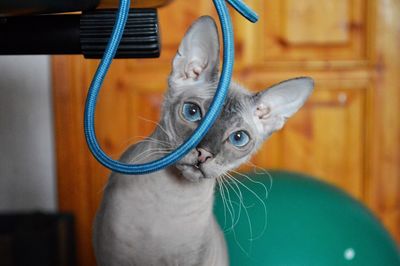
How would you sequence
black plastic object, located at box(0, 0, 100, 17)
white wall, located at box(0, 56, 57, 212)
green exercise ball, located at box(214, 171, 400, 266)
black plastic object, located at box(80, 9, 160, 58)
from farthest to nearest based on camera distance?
white wall, located at box(0, 56, 57, 212)
green exercise ball, located at box(214, 171, 400, 266)
black plastic object, located at box(80, 9, 160, 58)
black plastic object, located at box(0, 0, 100, 17)

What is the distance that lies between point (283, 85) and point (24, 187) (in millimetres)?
1397

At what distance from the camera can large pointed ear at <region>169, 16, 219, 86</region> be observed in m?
0.71

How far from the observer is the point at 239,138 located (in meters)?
0.74

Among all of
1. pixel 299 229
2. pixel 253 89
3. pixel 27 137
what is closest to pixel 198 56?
pixel 299 229

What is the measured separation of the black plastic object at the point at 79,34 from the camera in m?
0.68

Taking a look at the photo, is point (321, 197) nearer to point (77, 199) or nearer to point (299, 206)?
point (299, 206)

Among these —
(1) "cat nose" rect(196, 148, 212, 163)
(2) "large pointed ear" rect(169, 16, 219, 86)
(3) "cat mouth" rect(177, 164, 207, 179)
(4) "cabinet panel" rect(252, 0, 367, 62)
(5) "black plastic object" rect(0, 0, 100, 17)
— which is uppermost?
(4) "cabinet panel" rect(252, 0, 367, 62)

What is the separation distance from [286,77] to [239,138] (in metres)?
1.18

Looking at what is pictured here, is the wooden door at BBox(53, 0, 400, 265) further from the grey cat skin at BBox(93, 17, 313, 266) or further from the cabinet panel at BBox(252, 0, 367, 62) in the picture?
the grey cat skin at BBox(93, 17, 313, 266)

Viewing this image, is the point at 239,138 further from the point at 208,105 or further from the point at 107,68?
the point at 107,68

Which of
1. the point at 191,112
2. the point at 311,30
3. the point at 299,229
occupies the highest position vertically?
the point at 311,30

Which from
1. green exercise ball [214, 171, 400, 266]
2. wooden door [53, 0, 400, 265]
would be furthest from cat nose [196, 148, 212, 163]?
wooden door [53, 0, 400, 265]

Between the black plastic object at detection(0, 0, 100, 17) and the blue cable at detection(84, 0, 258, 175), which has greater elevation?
the black plastic object at detection(0, 0, 100, 17)

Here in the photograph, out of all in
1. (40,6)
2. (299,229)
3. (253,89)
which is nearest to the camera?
(40,6)
